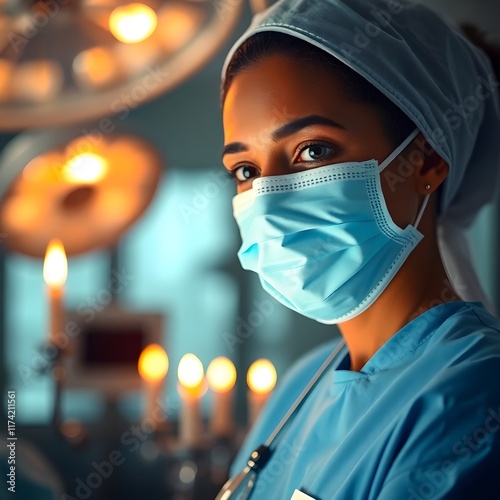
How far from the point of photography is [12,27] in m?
1.28

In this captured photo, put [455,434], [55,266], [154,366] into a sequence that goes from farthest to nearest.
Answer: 1. [154,366]
2. [55,266]
3. [455,434]

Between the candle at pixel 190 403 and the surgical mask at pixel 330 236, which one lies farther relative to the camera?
the candle at pixel 190 403

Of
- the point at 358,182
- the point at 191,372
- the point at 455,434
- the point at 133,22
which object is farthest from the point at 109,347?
the point at 455,434

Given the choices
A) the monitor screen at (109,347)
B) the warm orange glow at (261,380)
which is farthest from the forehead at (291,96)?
the monitor screen at (109,347)

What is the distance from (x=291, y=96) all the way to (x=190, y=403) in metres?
0.88

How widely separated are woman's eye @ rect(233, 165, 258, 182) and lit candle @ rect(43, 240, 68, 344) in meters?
0.64

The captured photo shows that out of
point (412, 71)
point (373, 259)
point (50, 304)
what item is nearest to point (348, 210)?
point (373, 259)

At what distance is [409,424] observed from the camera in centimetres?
83

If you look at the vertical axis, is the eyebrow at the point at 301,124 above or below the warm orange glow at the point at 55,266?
below

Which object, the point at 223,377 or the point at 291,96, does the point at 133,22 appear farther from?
the point at 223,377

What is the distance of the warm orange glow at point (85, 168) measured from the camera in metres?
1.63

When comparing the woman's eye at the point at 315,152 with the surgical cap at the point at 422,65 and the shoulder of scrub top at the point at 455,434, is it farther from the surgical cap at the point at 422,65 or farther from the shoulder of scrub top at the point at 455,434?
the shoulder of scrub top at the point at 455,434

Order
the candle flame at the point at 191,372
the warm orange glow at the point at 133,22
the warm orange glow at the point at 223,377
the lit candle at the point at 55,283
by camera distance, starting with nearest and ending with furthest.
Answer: the warm orange glow at the point at 133,22 → the lit candle at the point at 55,283 → the candle flame at the point at 191,372 → the warm orange glow at the point at 223,377

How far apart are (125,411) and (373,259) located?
388cm
